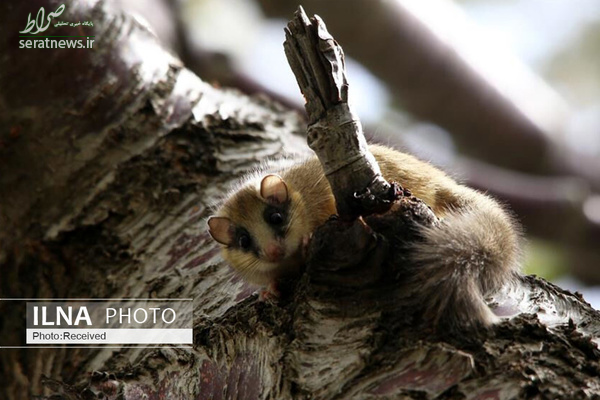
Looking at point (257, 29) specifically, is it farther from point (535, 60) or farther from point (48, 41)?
point (48, 41)

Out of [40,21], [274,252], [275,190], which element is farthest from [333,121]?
[40,21]

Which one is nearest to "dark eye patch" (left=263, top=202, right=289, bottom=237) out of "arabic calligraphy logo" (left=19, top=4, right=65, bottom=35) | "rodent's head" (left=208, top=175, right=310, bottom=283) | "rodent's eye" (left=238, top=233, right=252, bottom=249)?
"rodent's head" (left=208, top=175, right=310, bottom=283)

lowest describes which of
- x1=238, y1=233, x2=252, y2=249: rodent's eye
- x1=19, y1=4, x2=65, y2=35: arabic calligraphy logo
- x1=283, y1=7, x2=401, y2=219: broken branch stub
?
x1=283, y1=7, x2=401, y2=219: broken branch stub

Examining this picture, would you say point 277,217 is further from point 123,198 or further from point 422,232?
point 422,232

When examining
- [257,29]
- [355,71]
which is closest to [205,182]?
[355,71]

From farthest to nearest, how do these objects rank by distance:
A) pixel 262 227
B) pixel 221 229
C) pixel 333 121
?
pixel 262 227 < pixel 221 229 < pixel 333 121

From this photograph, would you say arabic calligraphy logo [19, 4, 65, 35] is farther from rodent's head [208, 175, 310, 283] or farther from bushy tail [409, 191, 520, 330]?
bushy tail [409, 191, 520, 330]

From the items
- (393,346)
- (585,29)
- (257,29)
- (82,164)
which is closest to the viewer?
(393,346)
